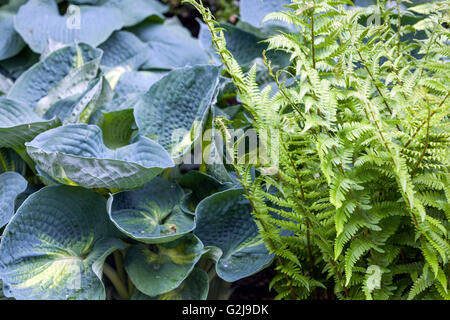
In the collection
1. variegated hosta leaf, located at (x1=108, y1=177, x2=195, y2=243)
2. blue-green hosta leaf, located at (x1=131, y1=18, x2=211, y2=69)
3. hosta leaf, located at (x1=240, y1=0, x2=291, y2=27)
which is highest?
hosta leaf, located at (x1=240, y1=0, x2=291, y2=27)

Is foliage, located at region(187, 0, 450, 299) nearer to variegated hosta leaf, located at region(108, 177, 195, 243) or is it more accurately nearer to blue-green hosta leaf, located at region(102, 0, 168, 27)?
variegated hosta leaf, located at region(108, 177, 195, 243)

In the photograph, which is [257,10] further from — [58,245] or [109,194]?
[58,245]

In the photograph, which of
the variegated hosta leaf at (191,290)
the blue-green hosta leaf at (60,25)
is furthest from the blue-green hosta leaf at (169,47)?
the variegated hosta leaf at (191,290)

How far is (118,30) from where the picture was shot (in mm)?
1714

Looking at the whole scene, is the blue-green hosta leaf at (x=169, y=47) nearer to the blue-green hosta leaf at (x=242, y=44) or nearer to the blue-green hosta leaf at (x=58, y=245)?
the blue-green hosta leaf at (x=242, y=44)

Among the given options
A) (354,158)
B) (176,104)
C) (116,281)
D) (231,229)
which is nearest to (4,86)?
(176,104)

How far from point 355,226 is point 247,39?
888 mm

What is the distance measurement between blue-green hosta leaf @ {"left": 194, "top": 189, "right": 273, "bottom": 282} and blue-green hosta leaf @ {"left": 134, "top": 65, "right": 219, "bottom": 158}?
19 cm

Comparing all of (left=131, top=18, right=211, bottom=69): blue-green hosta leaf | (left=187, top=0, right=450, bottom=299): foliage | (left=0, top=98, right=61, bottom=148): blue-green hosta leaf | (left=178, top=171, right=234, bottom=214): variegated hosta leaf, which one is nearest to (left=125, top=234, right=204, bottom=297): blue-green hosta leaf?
(left=178, top=171, right=234, bottom=214): variegated hosta leaf

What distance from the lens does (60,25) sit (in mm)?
1572

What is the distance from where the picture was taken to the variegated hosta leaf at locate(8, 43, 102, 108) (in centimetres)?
120

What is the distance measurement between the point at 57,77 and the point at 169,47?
0.54 m

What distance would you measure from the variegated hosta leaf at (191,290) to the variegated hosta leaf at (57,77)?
0.58m

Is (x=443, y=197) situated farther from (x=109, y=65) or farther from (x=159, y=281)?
(x=109, y=65)
